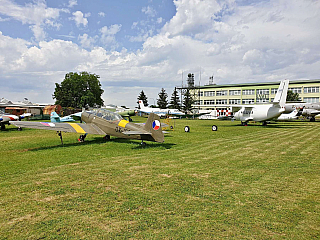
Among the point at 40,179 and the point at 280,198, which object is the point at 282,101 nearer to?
the point at 280,198

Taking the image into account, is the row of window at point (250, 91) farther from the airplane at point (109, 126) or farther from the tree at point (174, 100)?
the airplane at point (109, 126)

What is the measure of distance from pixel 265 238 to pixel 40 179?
559 cm

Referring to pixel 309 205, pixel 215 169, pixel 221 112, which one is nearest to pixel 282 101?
pixel 221 112

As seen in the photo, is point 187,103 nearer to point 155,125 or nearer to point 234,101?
point 234,101

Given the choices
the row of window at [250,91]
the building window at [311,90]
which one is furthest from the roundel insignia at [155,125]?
the building window at [311,90]

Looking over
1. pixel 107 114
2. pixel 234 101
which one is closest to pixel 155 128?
pixel 107 114

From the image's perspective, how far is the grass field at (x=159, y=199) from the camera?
3518 millimetres

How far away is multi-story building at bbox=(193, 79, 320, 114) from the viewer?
2817 inches

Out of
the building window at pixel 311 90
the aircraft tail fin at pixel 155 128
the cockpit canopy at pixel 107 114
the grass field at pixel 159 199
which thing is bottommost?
the grass field at pixel 159 199

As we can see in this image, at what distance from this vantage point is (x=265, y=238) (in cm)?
331

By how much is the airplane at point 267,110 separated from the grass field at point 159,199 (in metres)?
19.9

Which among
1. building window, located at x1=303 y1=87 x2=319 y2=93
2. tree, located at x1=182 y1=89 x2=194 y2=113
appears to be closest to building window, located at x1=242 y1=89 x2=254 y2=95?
building window, located at x1=303 y1=87 x2=319 y2=93

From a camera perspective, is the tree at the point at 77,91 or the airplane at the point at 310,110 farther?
the tree at the point at 77,91

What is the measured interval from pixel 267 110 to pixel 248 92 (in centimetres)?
5657
